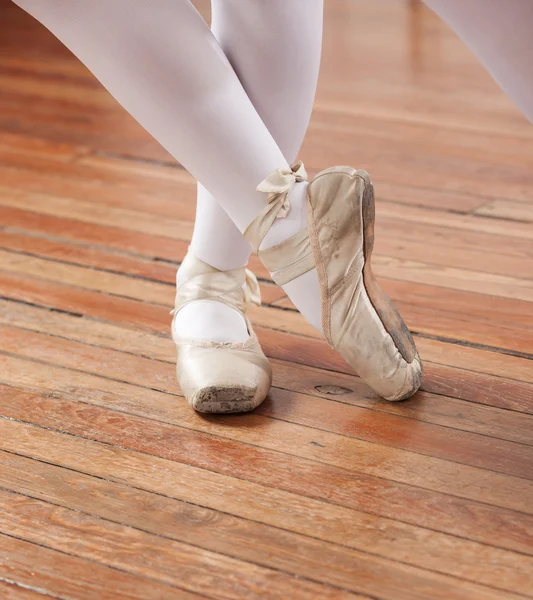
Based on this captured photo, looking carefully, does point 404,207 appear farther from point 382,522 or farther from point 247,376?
point 382,522

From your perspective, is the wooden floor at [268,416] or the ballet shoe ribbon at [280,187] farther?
the ballet shoe ribbon at [280,187]

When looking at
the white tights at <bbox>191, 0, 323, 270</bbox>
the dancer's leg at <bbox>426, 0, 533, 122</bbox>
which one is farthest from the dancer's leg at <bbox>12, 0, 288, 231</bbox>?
the dancer's leg at <bbox>426, 0, 533, 122</bbox>

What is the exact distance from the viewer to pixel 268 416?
3.83 ft

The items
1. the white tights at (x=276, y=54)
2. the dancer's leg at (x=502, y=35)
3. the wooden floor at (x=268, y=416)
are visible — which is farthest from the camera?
the white tights at (x=276, y=54)

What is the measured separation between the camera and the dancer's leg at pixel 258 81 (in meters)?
1.14

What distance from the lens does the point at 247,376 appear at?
116cm

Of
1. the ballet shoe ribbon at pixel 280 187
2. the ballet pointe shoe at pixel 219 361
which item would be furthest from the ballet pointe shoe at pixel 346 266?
the ballet pointe shoe at pixel 219 361

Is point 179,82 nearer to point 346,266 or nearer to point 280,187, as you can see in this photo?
point 280,187

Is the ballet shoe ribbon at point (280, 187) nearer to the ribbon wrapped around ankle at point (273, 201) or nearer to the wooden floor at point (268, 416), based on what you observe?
the ribbon wrapped around ankle at point (273, 201)

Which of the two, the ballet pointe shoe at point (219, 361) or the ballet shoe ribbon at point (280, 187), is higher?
the ballet shoe ribbon at point (280, 187)

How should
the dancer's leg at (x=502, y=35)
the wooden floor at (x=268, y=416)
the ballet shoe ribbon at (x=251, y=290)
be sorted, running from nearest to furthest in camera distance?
the wooden floor at (x=268, y=416)
the dancer's leg at (x=502, y=35)
the ballet shoe ribbon at (x=251, y=290)

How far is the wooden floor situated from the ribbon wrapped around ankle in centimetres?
22

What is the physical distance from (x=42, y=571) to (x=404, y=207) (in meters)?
1.07

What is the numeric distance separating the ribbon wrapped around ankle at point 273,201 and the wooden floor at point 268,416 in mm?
222
